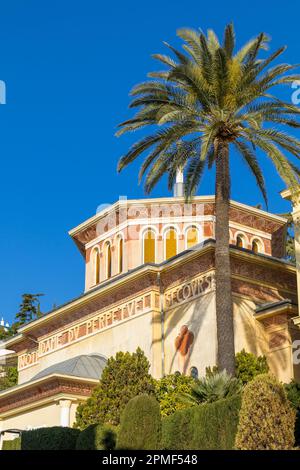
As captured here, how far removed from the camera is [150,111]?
67.8 ft

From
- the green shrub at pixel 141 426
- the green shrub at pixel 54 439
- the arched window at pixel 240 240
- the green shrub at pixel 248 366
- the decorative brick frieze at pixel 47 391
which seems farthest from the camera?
the arched window at pixel 240 240

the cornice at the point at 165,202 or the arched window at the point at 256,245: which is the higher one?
the cornice at the point at 165,202

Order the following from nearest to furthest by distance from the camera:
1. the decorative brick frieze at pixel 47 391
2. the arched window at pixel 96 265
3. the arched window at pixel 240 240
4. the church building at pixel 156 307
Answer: the church building at pixel 156 307 < the decorative brick frieze at pixel 47 391 < the arched window at pixel 240 240 < the arched window at pixel 96 265

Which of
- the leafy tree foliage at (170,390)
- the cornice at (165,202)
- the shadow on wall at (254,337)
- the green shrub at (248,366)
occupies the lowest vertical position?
the leafy tree foliage at (170,390)

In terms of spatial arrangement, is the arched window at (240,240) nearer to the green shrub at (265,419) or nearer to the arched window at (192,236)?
the arched window at (192,236)

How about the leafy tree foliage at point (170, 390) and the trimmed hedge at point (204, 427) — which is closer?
the trimmed hedge at point (204, 427)

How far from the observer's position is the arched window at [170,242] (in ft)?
98.6

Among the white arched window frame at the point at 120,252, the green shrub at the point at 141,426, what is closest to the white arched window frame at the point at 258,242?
the white arched window frame at the point at 120,252

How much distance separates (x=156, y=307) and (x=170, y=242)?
17.1ft

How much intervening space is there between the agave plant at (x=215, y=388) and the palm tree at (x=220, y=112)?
4.87 ft

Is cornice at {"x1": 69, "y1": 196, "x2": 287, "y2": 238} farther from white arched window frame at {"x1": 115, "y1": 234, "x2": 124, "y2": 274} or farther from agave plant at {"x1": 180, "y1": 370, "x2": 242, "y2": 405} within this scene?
agave plant at {"x1": 180, "y1": 370, "x2": 242, "y2": 405}

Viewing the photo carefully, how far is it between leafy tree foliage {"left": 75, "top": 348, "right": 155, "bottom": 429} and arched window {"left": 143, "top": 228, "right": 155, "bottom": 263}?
26.3ft

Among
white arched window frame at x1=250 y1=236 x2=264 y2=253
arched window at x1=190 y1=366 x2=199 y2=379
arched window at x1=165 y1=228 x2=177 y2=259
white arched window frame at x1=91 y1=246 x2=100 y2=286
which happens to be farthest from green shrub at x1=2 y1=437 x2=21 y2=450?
white arched window frame at x1=250 y1=236 x2=264 y2=253

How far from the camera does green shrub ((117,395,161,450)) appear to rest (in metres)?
15.4
